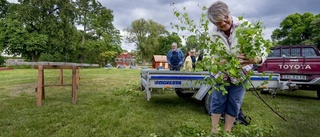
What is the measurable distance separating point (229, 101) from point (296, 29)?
37476mm

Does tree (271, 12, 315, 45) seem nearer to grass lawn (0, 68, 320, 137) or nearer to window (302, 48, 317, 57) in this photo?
window (302, 48, 317, 57)

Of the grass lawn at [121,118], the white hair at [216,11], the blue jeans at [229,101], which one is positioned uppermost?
the white hair at [216,11]

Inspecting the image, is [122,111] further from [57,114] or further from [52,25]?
[52,25]

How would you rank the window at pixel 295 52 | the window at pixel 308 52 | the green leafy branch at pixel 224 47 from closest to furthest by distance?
1. the green leafy branch at pixel 224 47
2. the window at pixel 308 52
3. the window at pixel 295 52

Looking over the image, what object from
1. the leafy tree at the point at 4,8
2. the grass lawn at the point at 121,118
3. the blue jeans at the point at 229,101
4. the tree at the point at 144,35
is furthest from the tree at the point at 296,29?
the leafy tree at the point at 4,8

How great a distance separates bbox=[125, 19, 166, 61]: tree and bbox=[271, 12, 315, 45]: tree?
24651 millimetres

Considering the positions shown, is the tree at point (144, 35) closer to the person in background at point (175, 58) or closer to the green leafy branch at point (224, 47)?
the person in background at point (175, 58)

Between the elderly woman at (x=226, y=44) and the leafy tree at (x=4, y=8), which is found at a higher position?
the leafy tree at (x=4, y=8)

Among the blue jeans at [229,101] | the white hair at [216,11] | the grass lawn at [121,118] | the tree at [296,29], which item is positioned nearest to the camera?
the white hair at [216,11]

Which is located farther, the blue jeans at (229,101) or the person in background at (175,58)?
the person in background at (175,58)

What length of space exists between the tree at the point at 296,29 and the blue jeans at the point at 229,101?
35.1m

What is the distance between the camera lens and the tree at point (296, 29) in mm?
32281

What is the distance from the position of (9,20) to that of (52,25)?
4.52 metres

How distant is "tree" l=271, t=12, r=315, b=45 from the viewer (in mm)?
32281
